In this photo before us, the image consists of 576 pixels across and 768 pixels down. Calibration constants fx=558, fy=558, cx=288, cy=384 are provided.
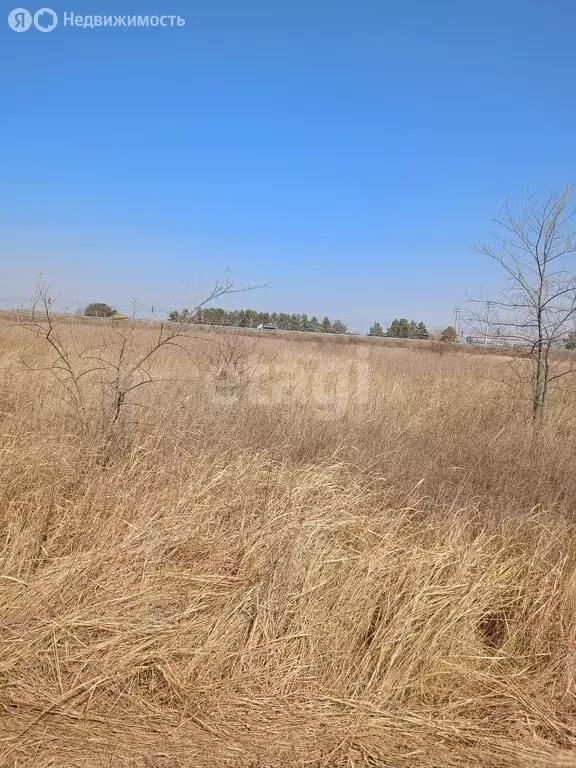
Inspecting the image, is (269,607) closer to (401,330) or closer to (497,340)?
(497,340)

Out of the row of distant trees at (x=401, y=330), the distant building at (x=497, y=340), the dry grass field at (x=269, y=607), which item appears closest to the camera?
the dry grass field at (x=269, y=607)

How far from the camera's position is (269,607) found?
306 cm

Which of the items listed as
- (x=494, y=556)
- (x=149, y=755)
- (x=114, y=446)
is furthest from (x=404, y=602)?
(x=114, y=446)

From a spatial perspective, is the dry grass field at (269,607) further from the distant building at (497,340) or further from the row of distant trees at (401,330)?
the row of distant trees at (401,330)

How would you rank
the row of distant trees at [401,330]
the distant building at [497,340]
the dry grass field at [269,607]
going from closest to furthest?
the dry grass field at [269,607] < the distant building at [497,340] < the row of distant trees at [401,330]

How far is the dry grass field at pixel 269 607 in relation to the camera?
2.44m

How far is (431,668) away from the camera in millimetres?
2859

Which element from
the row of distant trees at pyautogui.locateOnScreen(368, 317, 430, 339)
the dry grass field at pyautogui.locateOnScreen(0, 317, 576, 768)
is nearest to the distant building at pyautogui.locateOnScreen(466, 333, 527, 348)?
the dry grass field at pyautogui.locateOnScreen(0, 317, 576, 768)

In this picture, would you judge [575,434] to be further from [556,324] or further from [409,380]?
[409,380]

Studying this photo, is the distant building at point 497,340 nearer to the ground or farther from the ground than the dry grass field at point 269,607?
farther from the ground

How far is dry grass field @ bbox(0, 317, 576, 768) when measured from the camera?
8.01 feet

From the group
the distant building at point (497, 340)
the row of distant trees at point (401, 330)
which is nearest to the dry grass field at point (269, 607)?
the distant building at point (497, 340)

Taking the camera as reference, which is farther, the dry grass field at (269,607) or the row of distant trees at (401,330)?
the row of distant trees at (401,330)

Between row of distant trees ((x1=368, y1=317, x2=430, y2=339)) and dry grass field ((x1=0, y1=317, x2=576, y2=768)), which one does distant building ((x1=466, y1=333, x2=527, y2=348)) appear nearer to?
dry grass field ((x1=0, y1=317, x2=576, y2=768))
